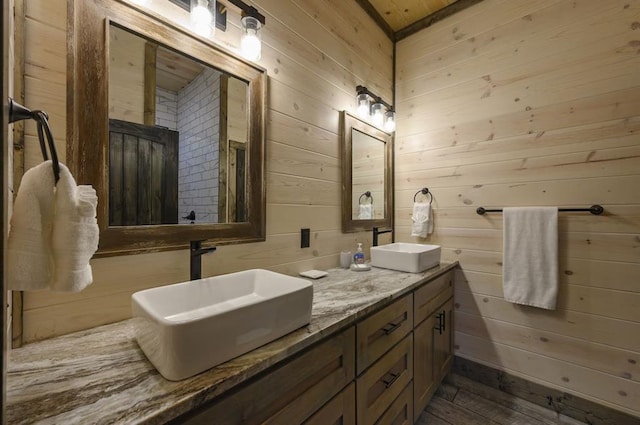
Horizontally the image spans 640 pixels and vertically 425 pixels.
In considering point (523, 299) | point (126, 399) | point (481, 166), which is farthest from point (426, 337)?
point (126, 399)

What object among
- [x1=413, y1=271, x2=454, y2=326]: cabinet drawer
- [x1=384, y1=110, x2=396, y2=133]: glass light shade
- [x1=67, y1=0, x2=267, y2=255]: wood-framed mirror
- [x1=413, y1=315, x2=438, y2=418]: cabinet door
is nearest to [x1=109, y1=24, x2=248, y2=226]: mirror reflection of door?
[x1=67, y1=0, x2=267, y2=255]: wood-framed mirror

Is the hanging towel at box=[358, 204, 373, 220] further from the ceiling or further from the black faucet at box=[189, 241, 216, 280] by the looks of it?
the ceiling

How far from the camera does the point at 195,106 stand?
1.15 metres

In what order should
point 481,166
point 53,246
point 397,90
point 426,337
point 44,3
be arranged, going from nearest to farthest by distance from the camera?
point 53,246 → point 44,3 → point 426,337 → point 481,166 → point 397,90

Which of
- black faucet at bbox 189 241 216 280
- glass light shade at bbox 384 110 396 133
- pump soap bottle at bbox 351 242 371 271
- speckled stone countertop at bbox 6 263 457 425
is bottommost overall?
speckled stone countertop at bbox 6 263 457 425

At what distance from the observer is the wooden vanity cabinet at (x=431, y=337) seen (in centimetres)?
150

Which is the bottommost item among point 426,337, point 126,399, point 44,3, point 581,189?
point 426,337

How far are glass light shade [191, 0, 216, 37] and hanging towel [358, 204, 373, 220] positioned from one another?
1.38 metres

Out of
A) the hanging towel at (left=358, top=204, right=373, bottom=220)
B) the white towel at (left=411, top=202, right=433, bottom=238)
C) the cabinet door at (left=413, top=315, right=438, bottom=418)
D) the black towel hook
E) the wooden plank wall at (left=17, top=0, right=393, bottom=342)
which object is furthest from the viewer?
the white towel at (left=411, top=202, right=433, bottom=238)

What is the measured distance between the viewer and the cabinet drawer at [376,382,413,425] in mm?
1246

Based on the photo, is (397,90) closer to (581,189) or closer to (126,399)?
(581,189)

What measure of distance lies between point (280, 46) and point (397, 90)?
4.26ft

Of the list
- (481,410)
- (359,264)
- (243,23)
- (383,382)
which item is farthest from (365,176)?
(481,410)

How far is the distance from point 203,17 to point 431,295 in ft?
5.81
